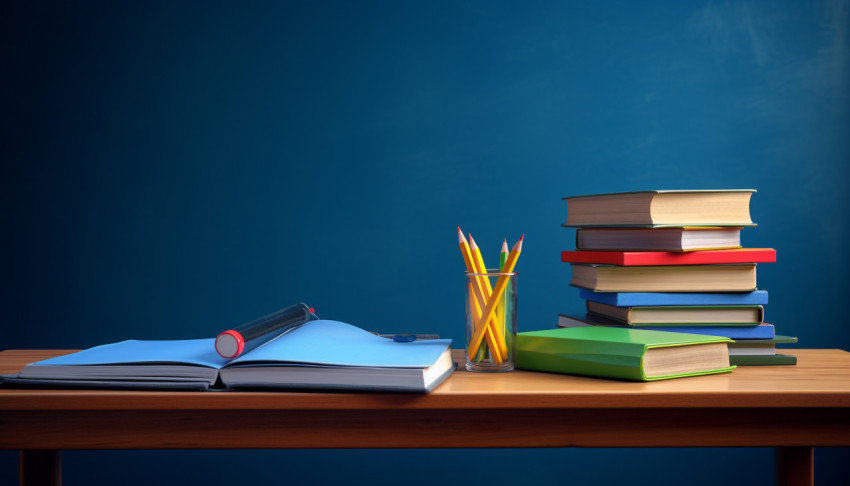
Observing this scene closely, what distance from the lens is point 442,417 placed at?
85 centimetres

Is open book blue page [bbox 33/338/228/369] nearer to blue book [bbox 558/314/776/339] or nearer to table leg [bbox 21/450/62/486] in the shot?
table leg [bbox 21/450/62/486]

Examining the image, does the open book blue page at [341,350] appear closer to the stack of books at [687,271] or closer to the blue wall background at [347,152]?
the stack of books at [687,271]

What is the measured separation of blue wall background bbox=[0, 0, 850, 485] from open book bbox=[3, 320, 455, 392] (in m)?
1.12

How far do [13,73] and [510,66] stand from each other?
1.44 meters

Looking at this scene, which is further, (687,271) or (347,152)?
(347,152)

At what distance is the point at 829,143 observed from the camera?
2.02m

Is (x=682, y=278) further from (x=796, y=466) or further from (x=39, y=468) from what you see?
(x=39, y=468)

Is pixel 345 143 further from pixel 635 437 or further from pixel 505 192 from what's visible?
pixel 635 437

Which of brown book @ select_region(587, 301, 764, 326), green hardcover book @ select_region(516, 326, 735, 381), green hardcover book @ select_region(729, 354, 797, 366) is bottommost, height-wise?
green hardcover book @ select_region(729, 354, 797, 366)

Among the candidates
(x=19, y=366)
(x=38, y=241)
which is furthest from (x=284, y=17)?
(x=19, y=366)

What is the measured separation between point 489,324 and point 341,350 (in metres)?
0.21

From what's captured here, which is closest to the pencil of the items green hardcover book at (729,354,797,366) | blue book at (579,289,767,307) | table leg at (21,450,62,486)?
blue book at (579,289,767,307)

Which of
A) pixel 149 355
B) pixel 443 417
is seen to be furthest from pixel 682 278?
pixel 149 355

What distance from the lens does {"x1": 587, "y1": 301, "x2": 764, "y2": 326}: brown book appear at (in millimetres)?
1103
